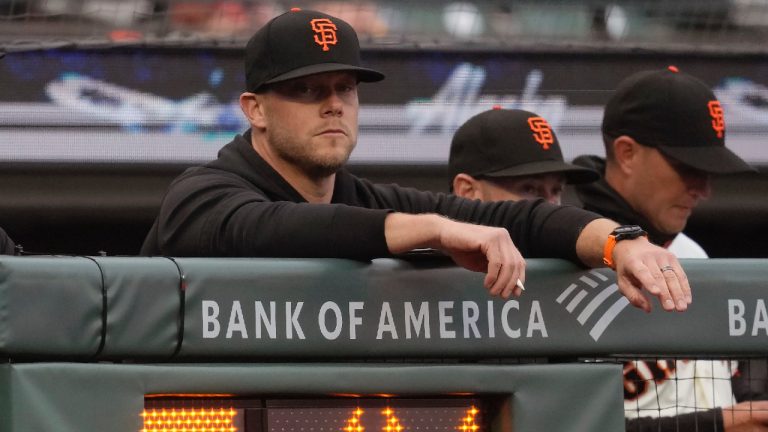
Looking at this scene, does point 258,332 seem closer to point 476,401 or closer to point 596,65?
point 476,401

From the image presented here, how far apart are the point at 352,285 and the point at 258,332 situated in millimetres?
171

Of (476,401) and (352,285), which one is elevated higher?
(352,285)

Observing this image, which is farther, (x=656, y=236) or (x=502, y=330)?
(x=656, y=236)

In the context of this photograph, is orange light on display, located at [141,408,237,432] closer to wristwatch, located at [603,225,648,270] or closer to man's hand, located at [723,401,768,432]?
wristwatch, located at [603,225,648,270]

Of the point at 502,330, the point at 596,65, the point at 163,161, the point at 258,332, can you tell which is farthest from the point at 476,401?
the point at 596,65

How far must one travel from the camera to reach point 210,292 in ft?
7.69

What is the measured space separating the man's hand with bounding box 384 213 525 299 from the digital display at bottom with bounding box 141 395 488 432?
0.66ft

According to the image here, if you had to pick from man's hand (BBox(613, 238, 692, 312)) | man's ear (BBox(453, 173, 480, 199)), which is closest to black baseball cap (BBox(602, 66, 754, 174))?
man's ear (BBox(453, 173, 480, 199))

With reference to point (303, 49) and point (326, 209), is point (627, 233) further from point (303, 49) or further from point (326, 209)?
point (303, 49)

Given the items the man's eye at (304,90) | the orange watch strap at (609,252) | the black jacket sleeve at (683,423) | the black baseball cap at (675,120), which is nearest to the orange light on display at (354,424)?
the orange watch strap at (609,252)

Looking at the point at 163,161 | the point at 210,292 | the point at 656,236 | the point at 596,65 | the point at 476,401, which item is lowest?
the point at 476,401

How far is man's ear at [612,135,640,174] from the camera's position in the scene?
414 cm

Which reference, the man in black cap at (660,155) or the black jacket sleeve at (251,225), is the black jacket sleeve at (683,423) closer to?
the black jacket sleeve at (251,225)

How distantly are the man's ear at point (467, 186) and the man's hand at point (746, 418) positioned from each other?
138 centimetres
